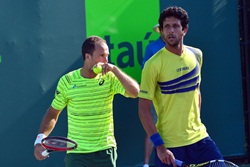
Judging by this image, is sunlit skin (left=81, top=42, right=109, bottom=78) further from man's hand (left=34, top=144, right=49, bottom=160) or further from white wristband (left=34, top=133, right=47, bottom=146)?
man's hand (left=34, top=144, right=49, bottom=160)

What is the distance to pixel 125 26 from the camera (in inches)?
279

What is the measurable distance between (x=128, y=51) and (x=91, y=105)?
96.1 inches

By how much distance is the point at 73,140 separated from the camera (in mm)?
4766

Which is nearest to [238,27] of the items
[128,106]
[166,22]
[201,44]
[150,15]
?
[201,44]

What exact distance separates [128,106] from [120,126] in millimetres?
259

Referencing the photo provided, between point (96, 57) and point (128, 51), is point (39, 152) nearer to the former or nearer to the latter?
point (96, 57)

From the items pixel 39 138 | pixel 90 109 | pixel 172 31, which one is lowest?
pixel 39 138

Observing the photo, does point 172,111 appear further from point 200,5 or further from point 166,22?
point 200,5

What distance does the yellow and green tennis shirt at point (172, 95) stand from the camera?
181 inches

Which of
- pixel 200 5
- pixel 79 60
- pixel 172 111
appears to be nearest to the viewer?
pixel 172 111

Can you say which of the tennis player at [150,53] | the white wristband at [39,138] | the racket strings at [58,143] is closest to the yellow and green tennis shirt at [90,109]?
the white wristband at [39,138]

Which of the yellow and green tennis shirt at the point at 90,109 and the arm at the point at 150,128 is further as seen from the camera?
the yellow and green tennis shirt at the point at 90,109

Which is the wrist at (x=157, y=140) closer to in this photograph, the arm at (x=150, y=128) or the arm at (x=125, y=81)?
the arm at (x=150, y=128)

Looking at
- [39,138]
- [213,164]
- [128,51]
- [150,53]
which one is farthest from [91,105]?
[128,51]
